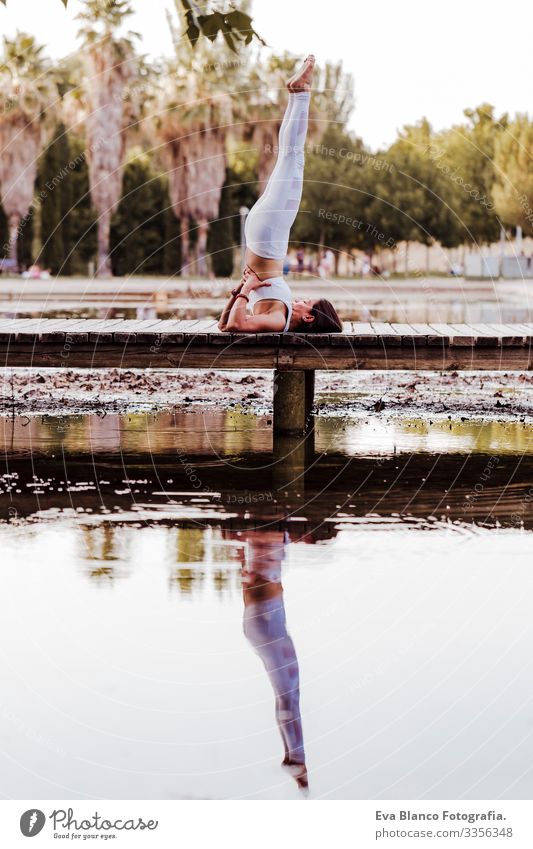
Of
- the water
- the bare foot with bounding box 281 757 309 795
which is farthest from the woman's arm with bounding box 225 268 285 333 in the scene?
the bare foot with bounding box 281 757 309 795

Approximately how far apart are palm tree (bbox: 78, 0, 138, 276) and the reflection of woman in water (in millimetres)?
38113

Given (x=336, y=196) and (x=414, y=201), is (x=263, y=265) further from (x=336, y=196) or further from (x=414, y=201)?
(x=336, y=196)

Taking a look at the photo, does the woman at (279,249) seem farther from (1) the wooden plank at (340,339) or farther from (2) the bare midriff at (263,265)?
(1) the wooden plank at (340,339)

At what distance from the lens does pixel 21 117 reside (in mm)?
48062

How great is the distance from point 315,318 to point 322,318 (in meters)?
0.05

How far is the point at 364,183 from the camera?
5534cm

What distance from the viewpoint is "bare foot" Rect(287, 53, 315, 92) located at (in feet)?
29.8

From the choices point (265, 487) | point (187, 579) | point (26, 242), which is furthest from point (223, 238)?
point (187, 579)

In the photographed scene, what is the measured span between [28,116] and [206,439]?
40.0 meters

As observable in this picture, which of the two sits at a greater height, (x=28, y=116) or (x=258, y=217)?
(x=28, y=116)

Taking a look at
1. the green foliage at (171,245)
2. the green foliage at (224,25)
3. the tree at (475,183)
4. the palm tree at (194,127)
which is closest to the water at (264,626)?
the green foliage at (224,25)
